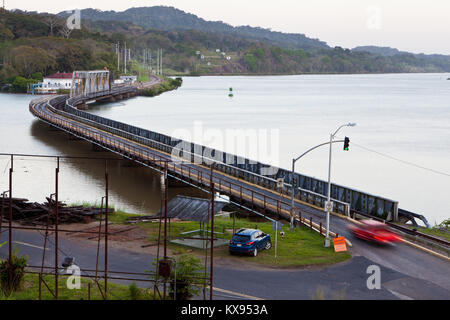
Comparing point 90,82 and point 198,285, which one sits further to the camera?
point 90,82

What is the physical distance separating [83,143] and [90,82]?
78.4m

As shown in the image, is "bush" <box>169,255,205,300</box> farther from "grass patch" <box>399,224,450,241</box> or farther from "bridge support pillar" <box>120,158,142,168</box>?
"bridge support pillar" <box>120,158,142,168</box>

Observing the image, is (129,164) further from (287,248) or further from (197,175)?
(287,248)

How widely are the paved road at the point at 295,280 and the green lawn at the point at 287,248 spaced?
961 mm

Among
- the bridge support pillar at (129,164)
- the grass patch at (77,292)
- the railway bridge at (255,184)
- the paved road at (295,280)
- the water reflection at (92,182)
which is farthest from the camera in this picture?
the bridge support pillar at (129,164)

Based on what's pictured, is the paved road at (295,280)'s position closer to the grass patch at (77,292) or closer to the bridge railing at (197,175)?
the grass patch at (77,292)

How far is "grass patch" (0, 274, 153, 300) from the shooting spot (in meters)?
22.8

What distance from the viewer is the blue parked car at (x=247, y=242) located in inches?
1137

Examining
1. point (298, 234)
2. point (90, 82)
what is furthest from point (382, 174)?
point (90, 82)

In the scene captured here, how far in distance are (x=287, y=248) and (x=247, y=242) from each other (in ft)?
8.82

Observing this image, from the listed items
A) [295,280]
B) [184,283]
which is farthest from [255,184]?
[184,283]

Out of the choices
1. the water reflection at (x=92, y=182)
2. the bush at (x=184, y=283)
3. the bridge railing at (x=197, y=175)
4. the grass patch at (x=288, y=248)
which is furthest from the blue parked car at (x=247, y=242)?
the water reflection at (x=92, y=182)

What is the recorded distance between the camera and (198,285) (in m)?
23.9
